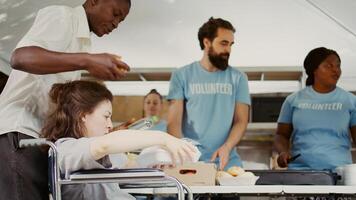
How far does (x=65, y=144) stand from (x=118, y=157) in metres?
0.37

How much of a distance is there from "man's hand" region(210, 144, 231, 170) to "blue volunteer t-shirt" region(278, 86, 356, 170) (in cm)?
39

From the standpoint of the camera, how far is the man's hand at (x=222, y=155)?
8.52 feet

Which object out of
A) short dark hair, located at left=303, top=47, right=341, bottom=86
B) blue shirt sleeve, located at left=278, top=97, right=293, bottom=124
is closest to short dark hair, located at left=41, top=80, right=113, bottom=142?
blue shirt sleeve, located at left=278, top=97, right=293, bottom=124

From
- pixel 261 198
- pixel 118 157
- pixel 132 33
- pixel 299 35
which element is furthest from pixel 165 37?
pixel 118 157

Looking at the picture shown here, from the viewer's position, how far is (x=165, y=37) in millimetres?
4746

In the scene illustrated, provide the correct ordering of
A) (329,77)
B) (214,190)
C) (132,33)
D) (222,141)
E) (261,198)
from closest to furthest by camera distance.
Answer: (214,190) → (261,198) → (222,141) → (329,77) → (132,33)

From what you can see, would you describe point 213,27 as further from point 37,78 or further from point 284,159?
point 37,78

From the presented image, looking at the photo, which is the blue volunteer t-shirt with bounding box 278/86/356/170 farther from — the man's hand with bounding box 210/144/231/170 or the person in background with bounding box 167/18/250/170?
the man's hand with bounding box 210/144/231/170

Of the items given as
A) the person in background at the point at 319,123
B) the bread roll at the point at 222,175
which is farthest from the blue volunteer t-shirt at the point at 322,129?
the bread roll at the point at 222,175

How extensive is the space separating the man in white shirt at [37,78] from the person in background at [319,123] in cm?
139

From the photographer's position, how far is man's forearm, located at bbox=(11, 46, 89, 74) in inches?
61.7

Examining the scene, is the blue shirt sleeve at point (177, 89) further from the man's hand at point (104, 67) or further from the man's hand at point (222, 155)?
the man's hand at point (104, 67)

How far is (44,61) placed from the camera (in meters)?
1.57

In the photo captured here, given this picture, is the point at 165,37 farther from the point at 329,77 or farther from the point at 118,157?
the point at 118,157
